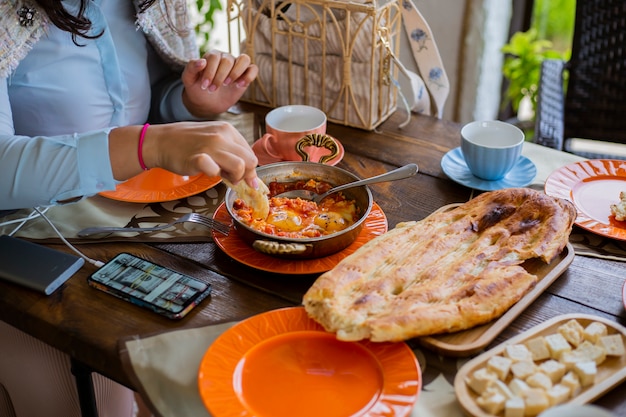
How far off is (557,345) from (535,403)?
115mm

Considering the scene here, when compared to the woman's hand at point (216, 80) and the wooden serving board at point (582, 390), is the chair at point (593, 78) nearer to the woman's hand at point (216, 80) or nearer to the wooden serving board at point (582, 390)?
the woman's hand at point (216, 80)

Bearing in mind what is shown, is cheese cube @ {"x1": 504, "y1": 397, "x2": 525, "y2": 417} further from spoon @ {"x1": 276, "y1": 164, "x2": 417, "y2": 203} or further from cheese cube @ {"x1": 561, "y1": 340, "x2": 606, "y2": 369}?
spoon @ {"x1": 276, "y1": 164, "x2": 417, "y2": 203}

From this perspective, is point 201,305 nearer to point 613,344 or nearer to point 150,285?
point 150,285

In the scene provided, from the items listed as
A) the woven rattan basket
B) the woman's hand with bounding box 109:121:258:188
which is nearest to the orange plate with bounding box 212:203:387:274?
the woman's hand with bounding box 109:121:258:188

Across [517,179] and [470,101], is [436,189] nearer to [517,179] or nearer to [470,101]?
[517,179]

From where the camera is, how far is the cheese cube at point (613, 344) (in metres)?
0.86

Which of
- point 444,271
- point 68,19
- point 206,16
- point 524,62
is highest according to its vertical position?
point 68,19

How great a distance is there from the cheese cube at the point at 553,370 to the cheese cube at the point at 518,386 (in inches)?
1.5

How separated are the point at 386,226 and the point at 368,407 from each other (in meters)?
0.43

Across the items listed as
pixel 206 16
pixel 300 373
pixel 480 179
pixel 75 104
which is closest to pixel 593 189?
pixel 480 179

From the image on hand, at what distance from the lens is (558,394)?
31.3 inches

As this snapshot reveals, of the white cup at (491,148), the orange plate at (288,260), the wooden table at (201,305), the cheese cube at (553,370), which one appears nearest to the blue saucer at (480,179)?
the white cup at (491,148)

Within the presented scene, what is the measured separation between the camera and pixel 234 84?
152cm

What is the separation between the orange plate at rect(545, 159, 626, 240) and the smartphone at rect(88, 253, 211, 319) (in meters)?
0.72
